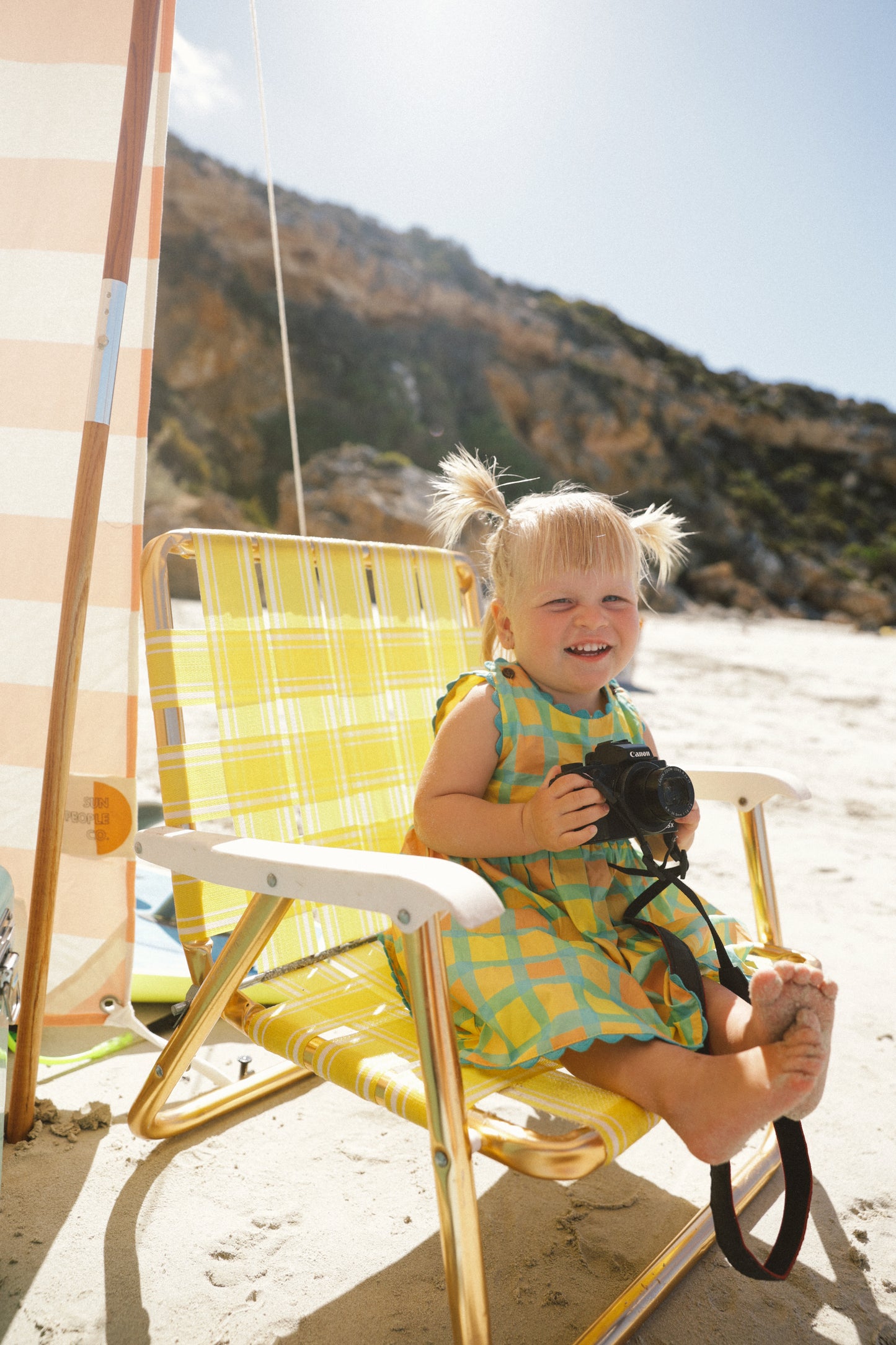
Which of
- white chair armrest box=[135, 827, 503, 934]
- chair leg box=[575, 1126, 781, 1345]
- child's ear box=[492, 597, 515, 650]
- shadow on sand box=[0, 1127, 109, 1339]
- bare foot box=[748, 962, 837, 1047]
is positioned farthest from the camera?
child's ear box=[492, 597, 515, 650]

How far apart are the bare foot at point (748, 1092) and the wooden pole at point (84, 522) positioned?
1.03 meters

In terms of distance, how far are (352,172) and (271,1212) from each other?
25.7 meters

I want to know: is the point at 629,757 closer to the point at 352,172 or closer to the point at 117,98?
the point at 117,98

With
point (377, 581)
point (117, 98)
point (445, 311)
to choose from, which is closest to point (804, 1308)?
point (377, 581)

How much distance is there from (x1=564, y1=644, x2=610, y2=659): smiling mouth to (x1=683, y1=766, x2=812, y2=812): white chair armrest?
0.28m

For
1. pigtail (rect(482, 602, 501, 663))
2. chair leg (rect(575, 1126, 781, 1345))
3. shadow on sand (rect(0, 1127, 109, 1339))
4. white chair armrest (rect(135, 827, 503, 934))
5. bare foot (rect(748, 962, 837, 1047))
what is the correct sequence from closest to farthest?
white chair armrest (rect(135, 827, 503, 934)), bare foot (rect(748, 962, 837, 1047)), chair leg (rect(575, 1126, 781, 1345)), shadow on sand (rect(0, 1127, 109, 1339)), pigtail (rect(482, 602, 501, 663))

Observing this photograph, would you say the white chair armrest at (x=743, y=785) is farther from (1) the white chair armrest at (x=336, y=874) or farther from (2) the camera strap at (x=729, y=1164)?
(1) the white chair armrest at (x=336, y=874)

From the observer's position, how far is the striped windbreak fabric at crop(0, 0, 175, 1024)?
158 cm

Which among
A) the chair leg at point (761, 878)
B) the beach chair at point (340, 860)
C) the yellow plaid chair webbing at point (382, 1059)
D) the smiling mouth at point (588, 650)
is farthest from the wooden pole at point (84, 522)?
the chair leg at point (761, 878)

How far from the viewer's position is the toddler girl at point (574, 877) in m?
0.98

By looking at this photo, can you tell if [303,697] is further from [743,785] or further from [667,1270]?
[667,1270]

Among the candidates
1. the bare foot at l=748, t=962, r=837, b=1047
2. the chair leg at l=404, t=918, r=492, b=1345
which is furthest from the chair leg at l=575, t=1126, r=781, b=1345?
the bare foot at l=748, t=962, r=837, b=1047

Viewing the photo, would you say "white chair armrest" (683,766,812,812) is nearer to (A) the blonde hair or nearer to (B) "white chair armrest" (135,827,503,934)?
(A) the blonde hair

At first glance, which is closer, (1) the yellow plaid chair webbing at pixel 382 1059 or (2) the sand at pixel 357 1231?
(1) the yellow plaid chair webbing at pixel 382 1059
